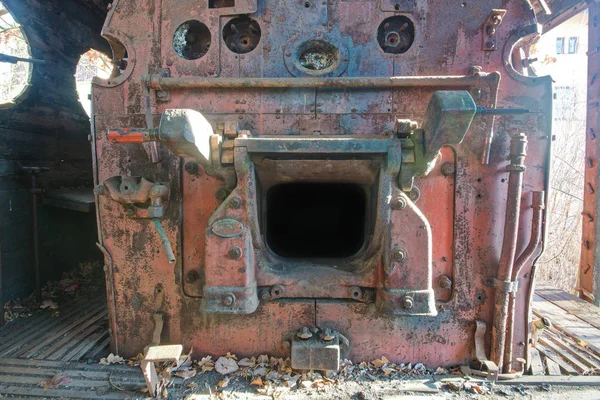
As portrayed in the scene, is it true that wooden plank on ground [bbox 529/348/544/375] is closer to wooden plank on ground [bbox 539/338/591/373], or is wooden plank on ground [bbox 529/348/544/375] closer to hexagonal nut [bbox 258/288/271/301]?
wooden plank on ground [bbox 539/338/591/373]

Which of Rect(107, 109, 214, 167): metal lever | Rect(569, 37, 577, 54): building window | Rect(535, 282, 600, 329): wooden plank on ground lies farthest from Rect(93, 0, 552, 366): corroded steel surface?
Rect(569, 37, 577, 54): building window

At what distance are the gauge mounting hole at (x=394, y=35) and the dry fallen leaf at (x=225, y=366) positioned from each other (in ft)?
8.12

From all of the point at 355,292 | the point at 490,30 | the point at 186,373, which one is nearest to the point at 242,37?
the point at 490,30

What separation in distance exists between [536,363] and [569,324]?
3.60 ft

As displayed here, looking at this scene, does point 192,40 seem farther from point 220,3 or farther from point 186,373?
point 186,373

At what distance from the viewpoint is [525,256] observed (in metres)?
2.26

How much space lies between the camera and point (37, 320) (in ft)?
10.5

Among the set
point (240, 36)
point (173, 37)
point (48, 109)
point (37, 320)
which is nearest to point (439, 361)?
point (240, 36)

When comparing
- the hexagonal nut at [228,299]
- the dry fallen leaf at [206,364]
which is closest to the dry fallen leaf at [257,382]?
the dry fallen leaf at [206,364]

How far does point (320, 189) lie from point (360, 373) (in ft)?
6.34

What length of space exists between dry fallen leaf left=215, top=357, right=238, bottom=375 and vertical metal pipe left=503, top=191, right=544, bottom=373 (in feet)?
6.13

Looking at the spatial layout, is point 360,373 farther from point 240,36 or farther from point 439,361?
point 240,36

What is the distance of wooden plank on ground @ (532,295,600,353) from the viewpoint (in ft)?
9.71

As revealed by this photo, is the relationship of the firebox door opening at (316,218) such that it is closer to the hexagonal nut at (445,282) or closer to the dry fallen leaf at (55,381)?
the hexagonal nut at (445,282)
